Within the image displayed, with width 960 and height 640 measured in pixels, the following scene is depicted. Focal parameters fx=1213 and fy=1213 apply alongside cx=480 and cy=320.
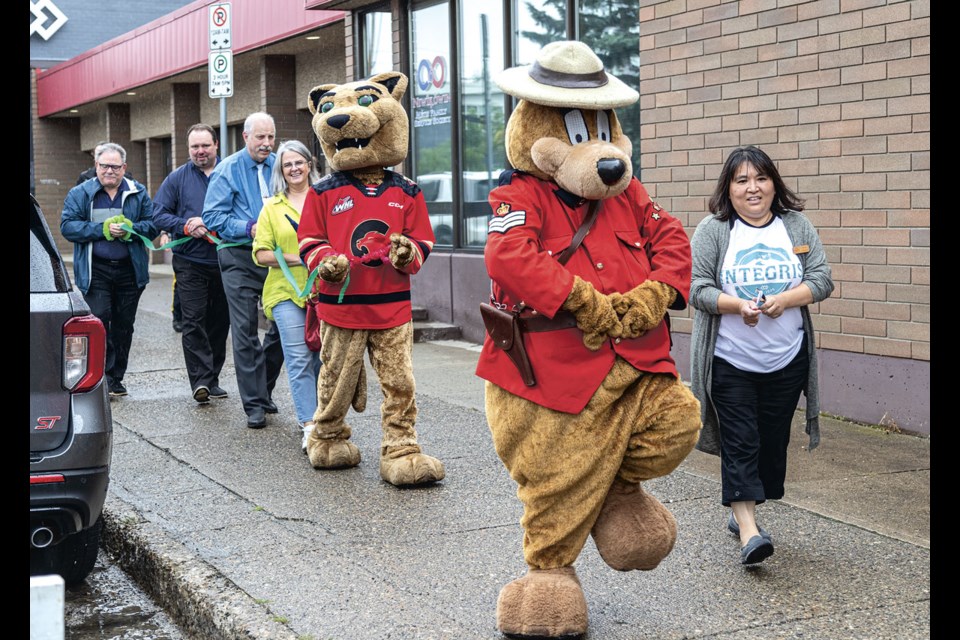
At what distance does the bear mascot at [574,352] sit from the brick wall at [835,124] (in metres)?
3.32

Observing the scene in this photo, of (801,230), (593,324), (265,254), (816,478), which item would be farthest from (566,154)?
(265,254)

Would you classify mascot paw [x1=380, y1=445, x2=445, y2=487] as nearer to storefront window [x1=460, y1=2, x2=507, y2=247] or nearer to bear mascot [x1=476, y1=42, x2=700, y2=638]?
bear mascot [x1=476, y1=42, x2=700, y2=638]

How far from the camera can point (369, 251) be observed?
20.1 ft

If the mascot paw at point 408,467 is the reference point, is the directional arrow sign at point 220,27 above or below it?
above

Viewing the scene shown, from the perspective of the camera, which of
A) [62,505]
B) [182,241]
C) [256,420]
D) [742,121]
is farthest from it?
[182,241]

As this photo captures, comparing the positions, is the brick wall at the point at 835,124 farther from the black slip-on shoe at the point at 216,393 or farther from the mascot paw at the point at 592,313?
the mascot paw at the point at 592,313

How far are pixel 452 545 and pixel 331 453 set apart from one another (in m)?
1.58

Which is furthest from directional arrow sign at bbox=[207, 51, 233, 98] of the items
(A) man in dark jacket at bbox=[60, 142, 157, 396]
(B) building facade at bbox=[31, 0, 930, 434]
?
(A) man in dark jacket at bbox=[60, 142, 157, 396]

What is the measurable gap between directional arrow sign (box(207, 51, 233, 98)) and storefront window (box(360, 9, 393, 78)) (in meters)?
2.63

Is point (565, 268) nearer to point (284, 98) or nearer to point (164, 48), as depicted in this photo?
point (284, 98)

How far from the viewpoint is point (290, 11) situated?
15469 mm

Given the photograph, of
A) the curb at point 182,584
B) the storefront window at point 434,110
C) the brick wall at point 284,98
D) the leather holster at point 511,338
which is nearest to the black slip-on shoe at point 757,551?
the leather holster at point 511,338

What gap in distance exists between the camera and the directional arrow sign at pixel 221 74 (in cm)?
1030

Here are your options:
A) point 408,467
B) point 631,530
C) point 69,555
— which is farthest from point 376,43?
point 631,530
